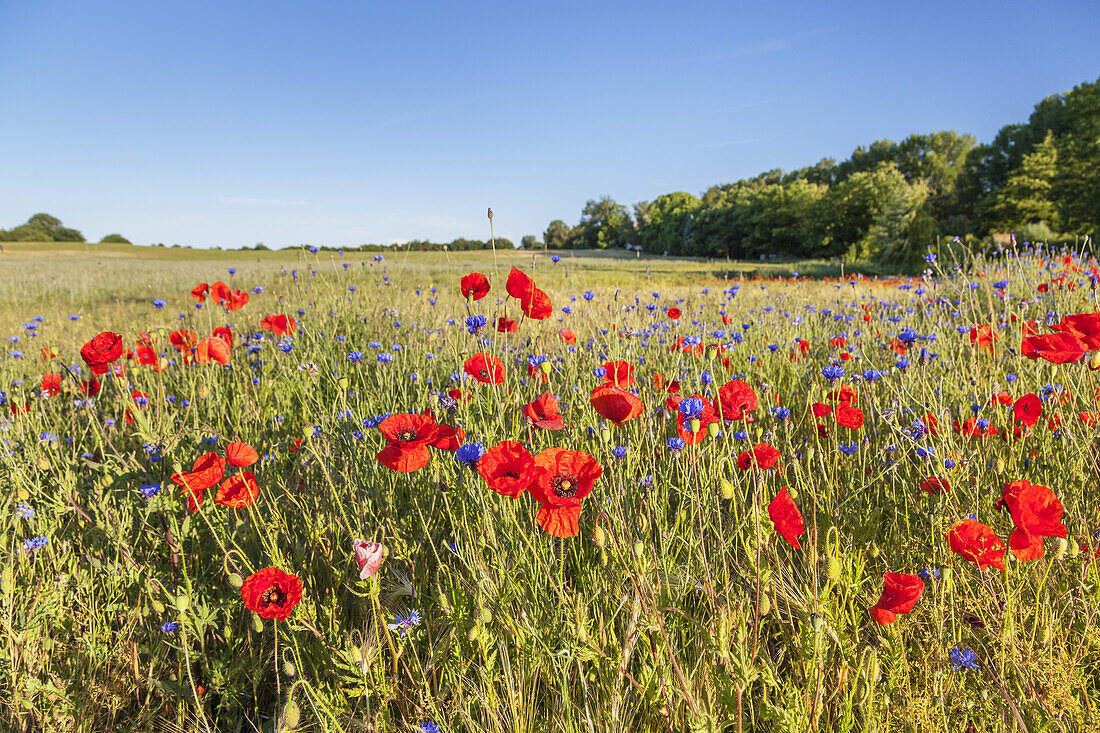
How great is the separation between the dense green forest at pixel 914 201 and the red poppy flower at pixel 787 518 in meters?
11.1

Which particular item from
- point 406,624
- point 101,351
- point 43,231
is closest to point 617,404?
point 406,624

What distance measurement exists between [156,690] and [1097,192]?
39535 mm

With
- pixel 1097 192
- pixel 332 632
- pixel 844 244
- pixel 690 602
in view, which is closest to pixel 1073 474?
pixel 690 602

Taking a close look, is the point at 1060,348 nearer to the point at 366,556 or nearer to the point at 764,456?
the point at 764,456

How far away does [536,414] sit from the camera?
141 cm

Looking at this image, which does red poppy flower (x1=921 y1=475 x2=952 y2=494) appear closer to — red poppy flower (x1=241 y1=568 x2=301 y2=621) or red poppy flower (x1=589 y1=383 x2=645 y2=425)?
red poppy flower (x1=589 y1=383 x2=645 y2=425)

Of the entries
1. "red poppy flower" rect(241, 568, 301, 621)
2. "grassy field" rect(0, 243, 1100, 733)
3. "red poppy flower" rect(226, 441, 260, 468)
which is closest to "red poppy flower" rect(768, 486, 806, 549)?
"grassy field" rect(0, 243, 1100, 733)

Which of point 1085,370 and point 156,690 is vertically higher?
point 1085,370

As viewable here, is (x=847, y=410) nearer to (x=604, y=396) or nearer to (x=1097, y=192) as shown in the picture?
(x=604, y=396)

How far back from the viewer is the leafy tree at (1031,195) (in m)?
30.4

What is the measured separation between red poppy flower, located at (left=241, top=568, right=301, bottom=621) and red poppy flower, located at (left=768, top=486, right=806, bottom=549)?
1.03 m

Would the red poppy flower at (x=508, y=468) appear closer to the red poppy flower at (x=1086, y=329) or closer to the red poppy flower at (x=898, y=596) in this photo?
the red poppy flower at (x=898, y=596)

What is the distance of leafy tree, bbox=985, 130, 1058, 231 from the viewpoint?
3039 cm

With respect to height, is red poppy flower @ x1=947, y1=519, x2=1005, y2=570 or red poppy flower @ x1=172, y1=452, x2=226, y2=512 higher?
red poppy flower @ x1=172, y1=452, x2=226, y2=512
